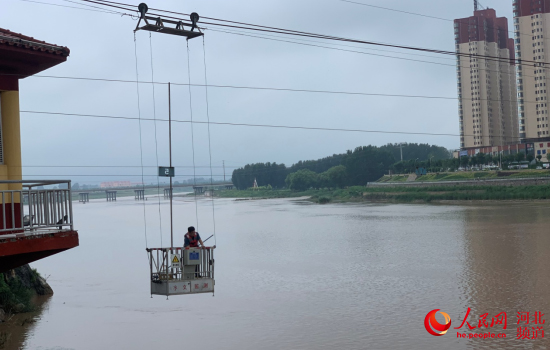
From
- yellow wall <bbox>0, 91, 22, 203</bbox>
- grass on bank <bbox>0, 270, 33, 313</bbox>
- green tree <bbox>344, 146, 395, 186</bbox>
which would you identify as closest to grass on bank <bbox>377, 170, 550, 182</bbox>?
green tree <bbox>344, 146, 395, 186</bbox>

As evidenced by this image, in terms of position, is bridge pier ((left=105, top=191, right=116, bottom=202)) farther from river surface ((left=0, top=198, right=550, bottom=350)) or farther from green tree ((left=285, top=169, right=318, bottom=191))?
river surface ((left=0, top=198, right=550, bottom=350))

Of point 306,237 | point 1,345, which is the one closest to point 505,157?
point 306,237

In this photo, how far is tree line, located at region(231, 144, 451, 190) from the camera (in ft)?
336

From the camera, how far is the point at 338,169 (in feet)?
345

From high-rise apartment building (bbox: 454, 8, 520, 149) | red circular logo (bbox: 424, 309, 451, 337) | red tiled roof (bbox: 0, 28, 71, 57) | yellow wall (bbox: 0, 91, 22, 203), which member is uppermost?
high-rise apartment building (bbox: 454, 8, 520, 149)

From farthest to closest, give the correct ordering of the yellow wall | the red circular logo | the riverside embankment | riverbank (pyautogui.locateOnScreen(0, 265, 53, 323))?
the riverside embankment < riverbank (pyautogui.locateOnScreen(0, 265, 53, 323)) < the red circular logo < the yellow wall

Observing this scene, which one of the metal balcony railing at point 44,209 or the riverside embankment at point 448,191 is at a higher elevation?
the metal balcony railing at point 44,209

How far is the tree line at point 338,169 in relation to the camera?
10238cm

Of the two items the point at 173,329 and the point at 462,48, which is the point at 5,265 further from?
the point at 462,48

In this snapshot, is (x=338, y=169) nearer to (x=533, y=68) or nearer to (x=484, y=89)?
(x=484, y=89)

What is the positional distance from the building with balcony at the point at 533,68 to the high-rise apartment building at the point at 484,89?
7.26m

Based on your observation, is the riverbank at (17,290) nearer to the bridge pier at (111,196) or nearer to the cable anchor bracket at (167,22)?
the cable anchor bracket at (167,22)

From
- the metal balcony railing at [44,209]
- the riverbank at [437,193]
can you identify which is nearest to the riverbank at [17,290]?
the metal balcony railing at [44,209]

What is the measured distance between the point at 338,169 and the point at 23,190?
318ft
